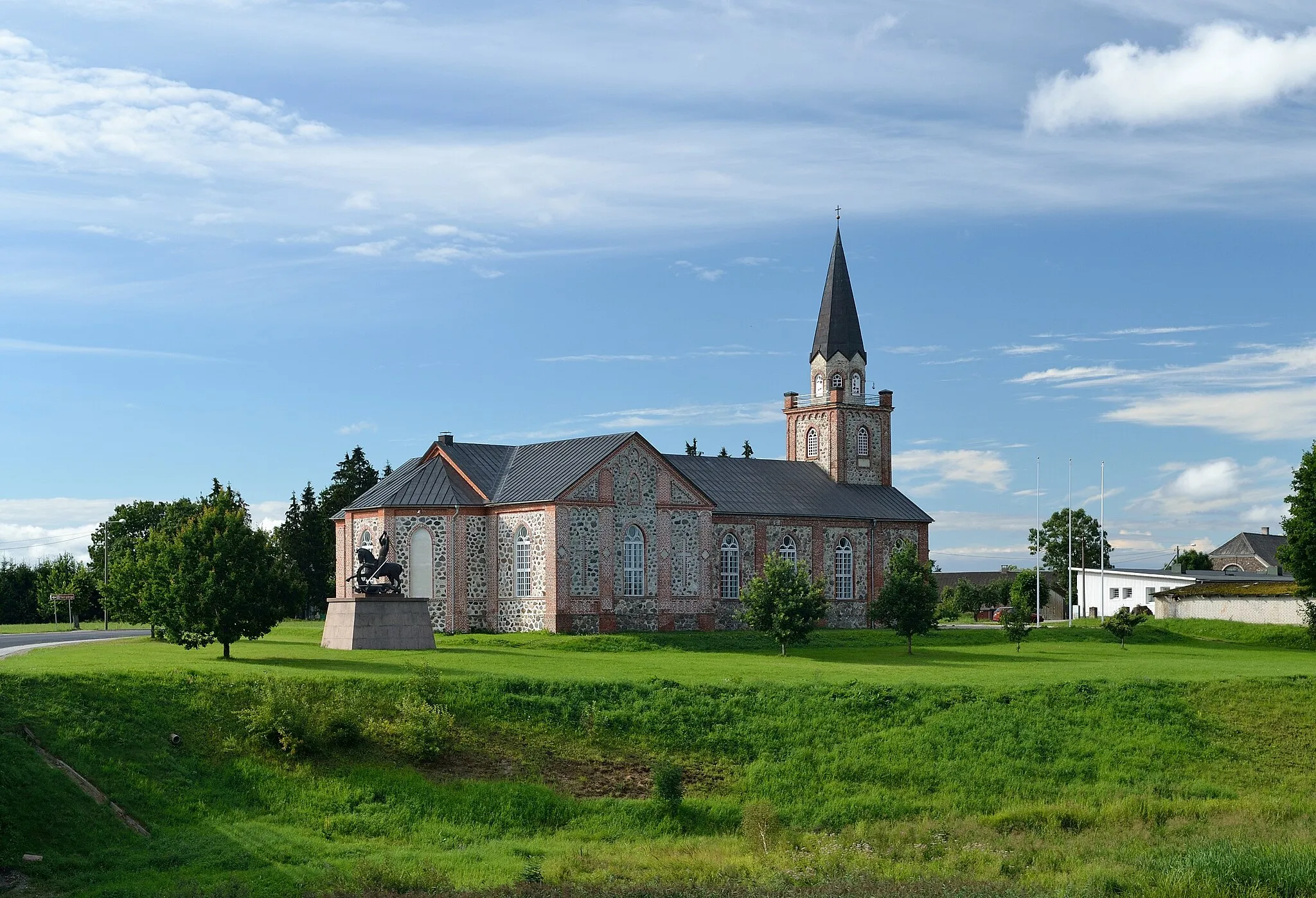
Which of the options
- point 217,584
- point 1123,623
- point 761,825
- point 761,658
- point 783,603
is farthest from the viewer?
point 1123,623

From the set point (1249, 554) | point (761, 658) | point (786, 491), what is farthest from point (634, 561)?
point (1249, 554)

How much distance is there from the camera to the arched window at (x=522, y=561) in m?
60.6

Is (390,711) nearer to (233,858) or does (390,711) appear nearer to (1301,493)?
(233,858)

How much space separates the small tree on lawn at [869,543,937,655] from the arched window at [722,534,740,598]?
13.7 meters

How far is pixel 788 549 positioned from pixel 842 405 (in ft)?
37.8

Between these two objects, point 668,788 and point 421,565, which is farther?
point 421,565

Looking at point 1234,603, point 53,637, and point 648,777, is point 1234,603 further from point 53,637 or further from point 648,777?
point 53,637

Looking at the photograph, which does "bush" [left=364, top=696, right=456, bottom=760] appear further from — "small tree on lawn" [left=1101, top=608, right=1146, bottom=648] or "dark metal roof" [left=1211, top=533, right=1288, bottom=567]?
"dark metal roof" [left=1211, top=533, right=1288, bottom=567]

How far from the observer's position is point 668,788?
2905cm

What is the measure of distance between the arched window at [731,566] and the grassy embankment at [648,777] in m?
27.5

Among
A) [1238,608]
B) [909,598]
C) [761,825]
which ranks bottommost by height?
[761,825]

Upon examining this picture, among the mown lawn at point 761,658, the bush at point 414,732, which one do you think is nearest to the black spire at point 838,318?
the mown lawn at point 761,658

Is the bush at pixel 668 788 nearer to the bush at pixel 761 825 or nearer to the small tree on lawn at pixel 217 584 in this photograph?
the bush at pixel 761 825

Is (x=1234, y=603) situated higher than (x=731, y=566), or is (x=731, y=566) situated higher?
(x=731, y=566)
